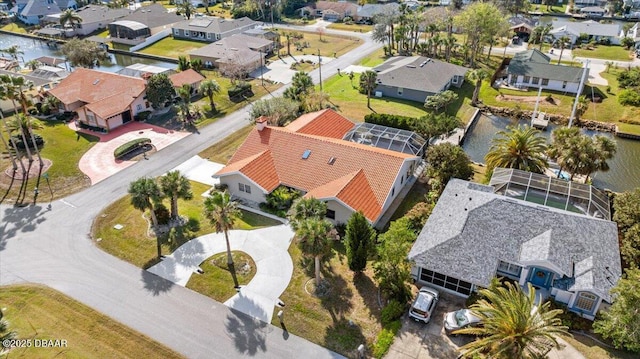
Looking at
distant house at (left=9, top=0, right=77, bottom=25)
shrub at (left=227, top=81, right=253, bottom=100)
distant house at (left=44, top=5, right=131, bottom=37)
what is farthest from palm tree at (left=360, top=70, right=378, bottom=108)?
distant house at (left=9, top=0, right=77, bottom=25)

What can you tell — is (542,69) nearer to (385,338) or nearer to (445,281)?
(445,281)

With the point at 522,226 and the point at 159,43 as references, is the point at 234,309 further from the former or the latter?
the point at 159,43

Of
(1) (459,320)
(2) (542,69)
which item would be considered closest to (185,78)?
(1) (459,320)

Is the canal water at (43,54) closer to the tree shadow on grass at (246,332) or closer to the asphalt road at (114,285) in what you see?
the asphalt road at (114,285)

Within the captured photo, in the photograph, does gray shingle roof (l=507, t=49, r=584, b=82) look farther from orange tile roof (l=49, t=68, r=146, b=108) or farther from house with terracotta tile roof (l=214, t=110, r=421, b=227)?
orange tile roof (l=49, t=68, r=146, b=108)

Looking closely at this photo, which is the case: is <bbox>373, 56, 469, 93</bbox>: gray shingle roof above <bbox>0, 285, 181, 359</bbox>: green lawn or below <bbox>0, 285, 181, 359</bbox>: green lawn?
above

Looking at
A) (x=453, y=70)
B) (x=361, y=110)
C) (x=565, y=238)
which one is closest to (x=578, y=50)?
(x=453, y=70)

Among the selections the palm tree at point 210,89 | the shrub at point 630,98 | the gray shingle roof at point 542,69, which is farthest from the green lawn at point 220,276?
the shrub at point 630,98
